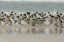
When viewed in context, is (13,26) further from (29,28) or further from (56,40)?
(56,40)

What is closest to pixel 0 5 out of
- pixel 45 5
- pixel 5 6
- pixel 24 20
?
pixel 5 6

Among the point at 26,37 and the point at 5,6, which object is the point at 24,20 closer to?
the point at 26,37

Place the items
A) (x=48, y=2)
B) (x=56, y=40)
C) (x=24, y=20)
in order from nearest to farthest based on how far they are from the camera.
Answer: (x=56, y=40), (x=24, y=20), (x=48, y=2)

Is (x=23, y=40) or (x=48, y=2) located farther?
(x=48, y=2)

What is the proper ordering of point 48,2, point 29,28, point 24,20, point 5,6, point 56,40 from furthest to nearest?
point 48,2, point 5,6, point 24,20, point 29,28, point 56,40

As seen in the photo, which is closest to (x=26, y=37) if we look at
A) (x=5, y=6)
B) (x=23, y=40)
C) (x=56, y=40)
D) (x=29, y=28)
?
(x=23, y=40)

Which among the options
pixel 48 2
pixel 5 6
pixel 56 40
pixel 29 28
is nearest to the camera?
pixel 56 40

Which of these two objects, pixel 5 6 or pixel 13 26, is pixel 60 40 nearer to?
pixel 13 26

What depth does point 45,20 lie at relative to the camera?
10484 millimetres

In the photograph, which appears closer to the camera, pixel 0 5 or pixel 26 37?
pixel 26 37

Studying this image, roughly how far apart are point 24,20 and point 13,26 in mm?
797

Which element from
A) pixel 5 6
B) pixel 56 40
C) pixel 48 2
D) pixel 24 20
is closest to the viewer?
pixel 56 40

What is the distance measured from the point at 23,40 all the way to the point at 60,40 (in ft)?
3.43

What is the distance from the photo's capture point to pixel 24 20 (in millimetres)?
10328
